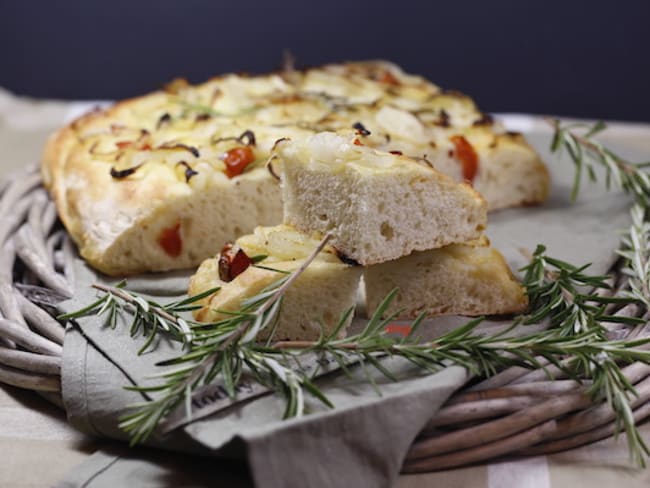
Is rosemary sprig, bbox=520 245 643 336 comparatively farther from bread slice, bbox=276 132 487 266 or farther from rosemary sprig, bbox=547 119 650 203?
rosemary sprig, bbox=547 119 650 203

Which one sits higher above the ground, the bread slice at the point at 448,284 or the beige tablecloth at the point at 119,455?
the bread slice at the point at 448,284

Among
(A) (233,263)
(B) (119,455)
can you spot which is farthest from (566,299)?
(B) (119,455)

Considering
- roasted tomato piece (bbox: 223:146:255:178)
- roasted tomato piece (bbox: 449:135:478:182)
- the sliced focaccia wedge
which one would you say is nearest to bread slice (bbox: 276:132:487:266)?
the sliced focaccia wedge

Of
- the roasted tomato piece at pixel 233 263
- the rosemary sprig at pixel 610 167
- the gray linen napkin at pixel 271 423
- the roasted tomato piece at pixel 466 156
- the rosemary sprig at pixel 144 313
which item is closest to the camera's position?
the gray linen napkin at pixel 271 423

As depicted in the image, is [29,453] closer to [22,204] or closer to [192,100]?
[22,204]

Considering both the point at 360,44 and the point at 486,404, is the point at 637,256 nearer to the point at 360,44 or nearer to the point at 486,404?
the point at 486,404

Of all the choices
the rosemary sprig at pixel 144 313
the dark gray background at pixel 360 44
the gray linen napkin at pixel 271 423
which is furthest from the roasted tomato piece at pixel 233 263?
the dark gray background at pixel 360 44

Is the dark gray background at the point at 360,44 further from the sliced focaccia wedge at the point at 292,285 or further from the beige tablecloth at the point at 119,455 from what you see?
the beige tablecloth at the point at 119,455
